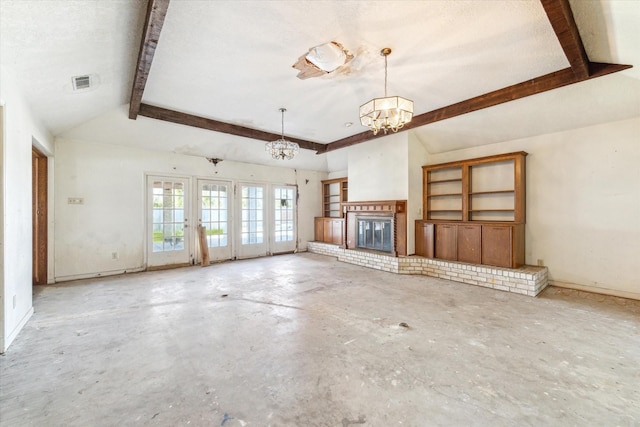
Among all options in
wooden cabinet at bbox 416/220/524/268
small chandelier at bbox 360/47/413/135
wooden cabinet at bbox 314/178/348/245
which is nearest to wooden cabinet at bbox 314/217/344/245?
wooden cabinet at bbox 314/178/348/245

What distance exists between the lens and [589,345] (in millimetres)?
2451

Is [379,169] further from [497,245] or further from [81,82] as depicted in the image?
[81,82]

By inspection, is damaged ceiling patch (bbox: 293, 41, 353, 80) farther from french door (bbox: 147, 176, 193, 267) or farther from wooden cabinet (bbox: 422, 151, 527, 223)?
french door (bbox: 147, 176, 193, 267)

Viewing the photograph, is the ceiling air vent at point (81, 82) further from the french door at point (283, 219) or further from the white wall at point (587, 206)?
the white wall at point (587, 206)

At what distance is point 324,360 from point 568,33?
11.7 feet

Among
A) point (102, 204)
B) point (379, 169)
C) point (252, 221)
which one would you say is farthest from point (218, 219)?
point (379, 169)

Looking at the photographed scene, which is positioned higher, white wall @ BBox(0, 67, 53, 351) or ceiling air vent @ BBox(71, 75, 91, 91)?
ceiling air vent @ BBox(71, 75, 91, 91)

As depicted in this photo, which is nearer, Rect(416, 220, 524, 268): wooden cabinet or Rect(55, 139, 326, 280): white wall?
Rect(416, 220, 524, 268): wooden cabinet

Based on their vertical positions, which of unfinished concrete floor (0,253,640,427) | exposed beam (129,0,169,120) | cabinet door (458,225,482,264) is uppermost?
exposed beam (129,0,169,120)

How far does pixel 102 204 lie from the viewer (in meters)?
5.05

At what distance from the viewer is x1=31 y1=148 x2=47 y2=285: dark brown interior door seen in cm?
444

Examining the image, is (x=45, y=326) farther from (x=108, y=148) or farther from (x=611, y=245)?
(x=611, y=245)

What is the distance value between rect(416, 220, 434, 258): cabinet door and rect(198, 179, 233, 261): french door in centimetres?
443

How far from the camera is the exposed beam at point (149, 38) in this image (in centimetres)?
202
